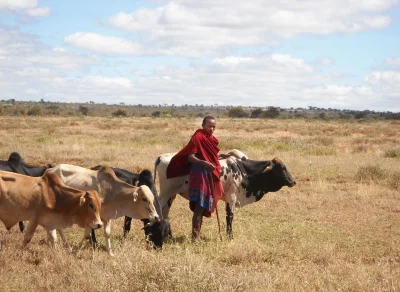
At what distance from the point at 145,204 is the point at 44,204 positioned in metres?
1.43

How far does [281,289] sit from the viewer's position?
6.26 m

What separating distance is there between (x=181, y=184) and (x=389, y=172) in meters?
9.56

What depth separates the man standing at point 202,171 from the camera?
908 centimetres

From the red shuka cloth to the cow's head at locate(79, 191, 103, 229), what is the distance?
216cm

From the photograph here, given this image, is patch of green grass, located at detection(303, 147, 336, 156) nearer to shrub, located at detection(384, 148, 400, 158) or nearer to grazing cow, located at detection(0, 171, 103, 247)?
shrub, located at detection(384, 148, 400, 158)

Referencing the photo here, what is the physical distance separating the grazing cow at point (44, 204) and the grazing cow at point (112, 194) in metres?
0.77

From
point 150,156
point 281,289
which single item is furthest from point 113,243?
point 150,156

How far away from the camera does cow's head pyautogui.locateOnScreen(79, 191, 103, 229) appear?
740cm

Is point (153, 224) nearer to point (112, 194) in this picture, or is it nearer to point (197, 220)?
point (112, 194)

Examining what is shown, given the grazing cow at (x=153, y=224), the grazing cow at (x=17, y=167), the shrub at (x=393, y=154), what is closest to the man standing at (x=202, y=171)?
the grazing cow at (x=153, y=224)

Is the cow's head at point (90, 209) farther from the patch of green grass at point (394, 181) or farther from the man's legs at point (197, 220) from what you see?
the patch of green grass at point (394, 181)

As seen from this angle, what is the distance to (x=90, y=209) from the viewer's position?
7453 millimetres

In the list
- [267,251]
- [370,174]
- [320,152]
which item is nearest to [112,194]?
[267,251]

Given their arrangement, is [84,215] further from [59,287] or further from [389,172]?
[389,172]
